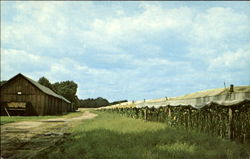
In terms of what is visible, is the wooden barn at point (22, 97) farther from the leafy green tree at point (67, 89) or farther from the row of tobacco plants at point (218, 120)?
the leafy green tree at point (67, 89)

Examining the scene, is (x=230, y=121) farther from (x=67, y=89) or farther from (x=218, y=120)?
(x=67, y=89)

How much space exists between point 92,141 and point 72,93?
83783 mm

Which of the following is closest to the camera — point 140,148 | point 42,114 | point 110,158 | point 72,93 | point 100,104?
point 110,158

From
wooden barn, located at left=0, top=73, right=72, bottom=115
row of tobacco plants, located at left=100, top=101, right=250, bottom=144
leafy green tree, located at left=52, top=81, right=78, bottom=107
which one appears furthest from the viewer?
leafy green tree, located at left=52, top=81, right=78, bottom=107

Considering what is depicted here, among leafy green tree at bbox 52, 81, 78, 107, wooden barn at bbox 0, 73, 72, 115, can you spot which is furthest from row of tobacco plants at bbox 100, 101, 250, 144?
leafy green tree at bbox 52, 81, 78, 107

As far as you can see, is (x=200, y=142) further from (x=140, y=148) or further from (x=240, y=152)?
(x=140, y=148)

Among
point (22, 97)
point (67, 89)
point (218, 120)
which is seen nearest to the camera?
point (218, 120)

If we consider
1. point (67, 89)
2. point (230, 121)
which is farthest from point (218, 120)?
point (67, 89)

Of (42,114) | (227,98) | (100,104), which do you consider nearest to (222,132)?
(227,98)

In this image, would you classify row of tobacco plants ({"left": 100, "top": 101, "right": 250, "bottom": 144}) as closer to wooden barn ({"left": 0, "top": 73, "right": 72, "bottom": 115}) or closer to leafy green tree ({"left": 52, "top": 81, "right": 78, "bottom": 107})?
wooden barn ({"left": 0, "top": 73, "right": 72, "bottom": 115})

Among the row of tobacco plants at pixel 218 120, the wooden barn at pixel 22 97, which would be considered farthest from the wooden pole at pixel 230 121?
the wooden barn at pixel 22 97

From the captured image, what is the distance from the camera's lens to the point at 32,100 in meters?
42.4

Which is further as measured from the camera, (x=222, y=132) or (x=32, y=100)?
(x=32, y=100)

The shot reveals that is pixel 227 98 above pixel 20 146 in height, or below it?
above
